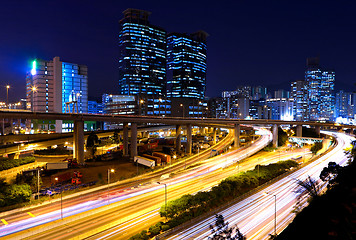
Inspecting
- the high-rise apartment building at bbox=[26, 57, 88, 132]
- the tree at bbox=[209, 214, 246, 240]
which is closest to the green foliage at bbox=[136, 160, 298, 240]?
the tree at bbox=[209, 214, 246, 240]

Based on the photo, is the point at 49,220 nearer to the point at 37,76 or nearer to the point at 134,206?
the point at 134,206

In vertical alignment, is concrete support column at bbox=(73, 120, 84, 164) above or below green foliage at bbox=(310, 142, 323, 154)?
above

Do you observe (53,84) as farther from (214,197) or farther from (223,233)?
(223,233)

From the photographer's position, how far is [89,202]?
95.6ft

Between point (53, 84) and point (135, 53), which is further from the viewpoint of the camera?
point (135, 53)

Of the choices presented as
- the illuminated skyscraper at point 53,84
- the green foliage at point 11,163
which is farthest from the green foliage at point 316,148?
the illuminated skyscraper at point 53,84

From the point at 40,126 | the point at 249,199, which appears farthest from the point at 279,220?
the point at 40,126

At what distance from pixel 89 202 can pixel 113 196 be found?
317 centimetres

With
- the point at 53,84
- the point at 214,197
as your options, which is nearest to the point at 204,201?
the point at 214,197

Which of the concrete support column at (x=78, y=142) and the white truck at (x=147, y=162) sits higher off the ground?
the concrete support column at (x=78, y=142)

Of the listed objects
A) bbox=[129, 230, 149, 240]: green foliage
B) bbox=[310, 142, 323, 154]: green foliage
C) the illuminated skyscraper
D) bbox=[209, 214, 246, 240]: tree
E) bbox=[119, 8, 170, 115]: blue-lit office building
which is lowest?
bbox=[310, 142, 323, 154]: green foliage

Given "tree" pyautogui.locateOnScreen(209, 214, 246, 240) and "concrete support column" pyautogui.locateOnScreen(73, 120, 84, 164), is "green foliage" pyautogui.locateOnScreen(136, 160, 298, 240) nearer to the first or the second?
"tree" pyautogui.locateOnScreen(209, 214, 246, 240)

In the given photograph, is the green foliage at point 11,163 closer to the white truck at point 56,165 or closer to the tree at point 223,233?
the white truck at point 56,165

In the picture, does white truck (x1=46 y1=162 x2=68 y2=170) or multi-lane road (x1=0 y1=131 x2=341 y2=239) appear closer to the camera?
multi-lane road (x1=0 y1=131 x2=341 y2=239)
